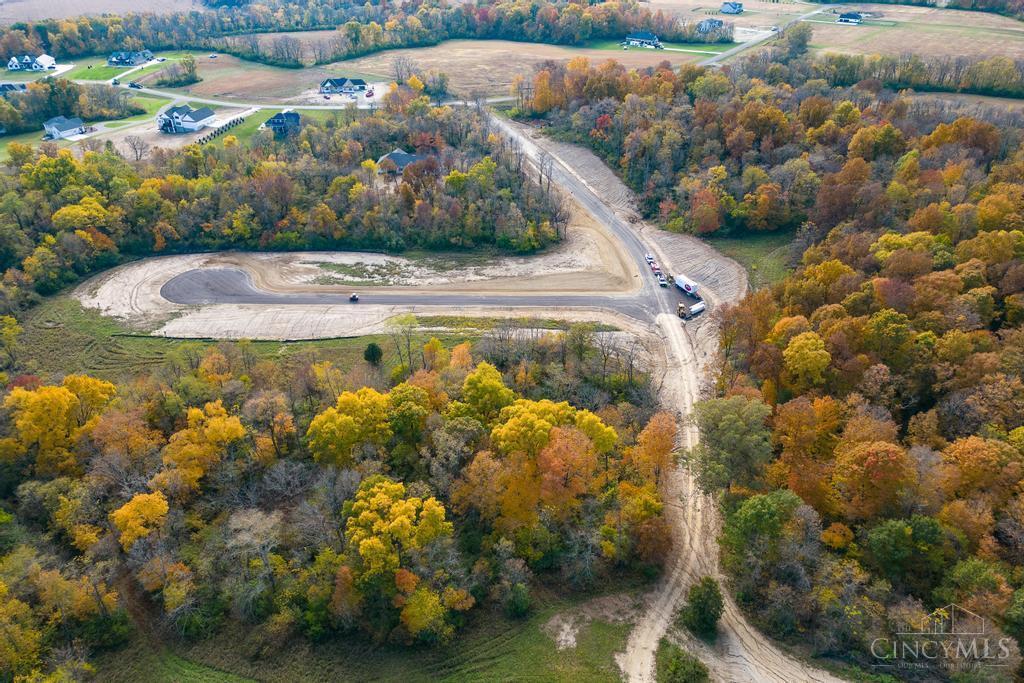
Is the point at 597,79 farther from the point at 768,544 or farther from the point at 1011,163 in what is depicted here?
the point at 768,544

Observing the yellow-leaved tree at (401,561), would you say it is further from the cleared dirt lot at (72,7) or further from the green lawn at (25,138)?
the cleared dirt lot at (72,7)

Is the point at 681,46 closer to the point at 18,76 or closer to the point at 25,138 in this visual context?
the point at 25,138

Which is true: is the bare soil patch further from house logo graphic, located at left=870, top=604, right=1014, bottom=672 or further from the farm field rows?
the farm field rows

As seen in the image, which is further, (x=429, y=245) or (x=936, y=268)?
(x=429, y=245)

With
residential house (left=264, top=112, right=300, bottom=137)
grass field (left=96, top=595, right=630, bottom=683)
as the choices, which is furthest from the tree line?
grass field (left=96, top=595, right=630, bottom=683)

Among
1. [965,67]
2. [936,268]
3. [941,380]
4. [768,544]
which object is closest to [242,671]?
[768,544]

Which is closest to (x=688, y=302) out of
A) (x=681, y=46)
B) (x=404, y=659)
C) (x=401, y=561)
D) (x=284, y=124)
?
(x=401, y=561)
